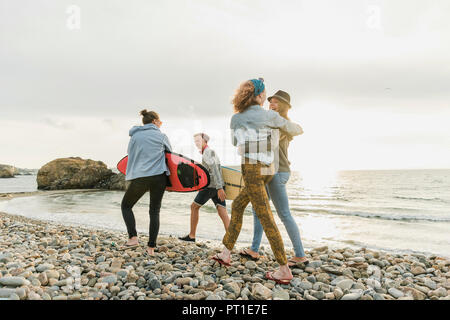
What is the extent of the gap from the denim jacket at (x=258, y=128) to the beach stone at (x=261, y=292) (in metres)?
1.46

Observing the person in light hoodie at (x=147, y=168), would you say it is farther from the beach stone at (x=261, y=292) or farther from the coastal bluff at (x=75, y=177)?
the coastal bluff at (x=75, y=177)

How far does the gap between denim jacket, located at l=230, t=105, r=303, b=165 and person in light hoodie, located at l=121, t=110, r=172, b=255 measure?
1.78 metres

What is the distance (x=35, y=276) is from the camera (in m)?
3.77

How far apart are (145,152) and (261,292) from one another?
274cm

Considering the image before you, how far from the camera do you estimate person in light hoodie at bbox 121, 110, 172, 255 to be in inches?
189

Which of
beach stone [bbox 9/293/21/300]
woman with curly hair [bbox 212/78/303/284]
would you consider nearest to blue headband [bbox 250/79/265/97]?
woman with curly hair [bbox 212/78/303/284]

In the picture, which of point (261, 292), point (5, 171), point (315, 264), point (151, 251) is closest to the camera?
point (261, 292)

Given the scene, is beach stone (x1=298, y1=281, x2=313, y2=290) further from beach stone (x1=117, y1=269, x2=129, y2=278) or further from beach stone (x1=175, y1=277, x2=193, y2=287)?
beach stone (x1=117, y1=269, x2=129, y2=278)

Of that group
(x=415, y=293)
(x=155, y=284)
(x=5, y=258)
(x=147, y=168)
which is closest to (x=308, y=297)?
(x=415, y=293)

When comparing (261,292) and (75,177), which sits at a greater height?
(75,177)

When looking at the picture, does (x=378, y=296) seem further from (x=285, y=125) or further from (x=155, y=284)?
(x=155, y=284)

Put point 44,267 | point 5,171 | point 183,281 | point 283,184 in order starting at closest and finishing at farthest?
point 183,281 < point 283,184 < point 44,267 < point 5,171

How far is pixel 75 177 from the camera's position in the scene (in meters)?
35.2

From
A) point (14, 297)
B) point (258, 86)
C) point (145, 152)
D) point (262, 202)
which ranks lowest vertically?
point (14, 297)
